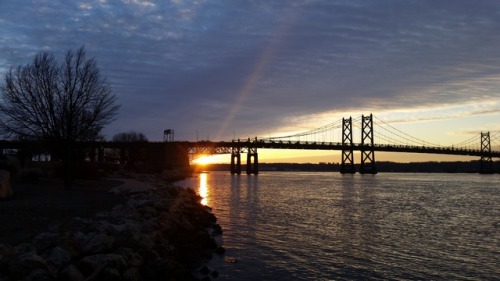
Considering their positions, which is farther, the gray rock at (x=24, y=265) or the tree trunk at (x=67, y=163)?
the tree trunk at (x=67, y=163)

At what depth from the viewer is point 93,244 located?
994 centimetres

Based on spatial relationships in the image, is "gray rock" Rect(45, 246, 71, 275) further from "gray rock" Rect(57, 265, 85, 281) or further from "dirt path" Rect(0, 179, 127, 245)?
"dirt path" Rect(0, 179, 127, 245)

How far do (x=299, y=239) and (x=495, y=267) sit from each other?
6.67m

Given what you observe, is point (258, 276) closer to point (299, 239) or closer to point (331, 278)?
point (331, 278)

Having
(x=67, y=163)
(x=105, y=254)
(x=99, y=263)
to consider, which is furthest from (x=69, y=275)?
(x=67, y=163)

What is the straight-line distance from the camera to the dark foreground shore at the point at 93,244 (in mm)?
8273

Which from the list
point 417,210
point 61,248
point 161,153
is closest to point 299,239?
point 61,248

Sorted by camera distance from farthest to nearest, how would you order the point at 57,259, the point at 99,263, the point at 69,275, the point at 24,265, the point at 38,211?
the point at 38,211, the point at 99,263, the point at 57,259, the point at 69,275, the point at 24,265

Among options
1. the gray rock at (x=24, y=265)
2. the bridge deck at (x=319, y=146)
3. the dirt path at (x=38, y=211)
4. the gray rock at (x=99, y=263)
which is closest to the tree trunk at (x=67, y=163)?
the dirt path at (x=38, y=211)

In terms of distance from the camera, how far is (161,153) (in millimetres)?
99188

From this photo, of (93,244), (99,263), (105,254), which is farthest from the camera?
(93,244)

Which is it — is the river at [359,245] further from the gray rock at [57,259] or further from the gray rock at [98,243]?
the gray rock at [57,259]

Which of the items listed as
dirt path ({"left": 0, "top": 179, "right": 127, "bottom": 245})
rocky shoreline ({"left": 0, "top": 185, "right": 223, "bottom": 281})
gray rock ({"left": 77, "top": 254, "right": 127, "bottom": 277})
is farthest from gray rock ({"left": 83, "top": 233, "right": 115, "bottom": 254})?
dirt path ({"left": 0, "top": 179, "right": 127, "bottom": 245})

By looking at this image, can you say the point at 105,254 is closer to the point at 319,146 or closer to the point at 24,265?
the point at 24,265
